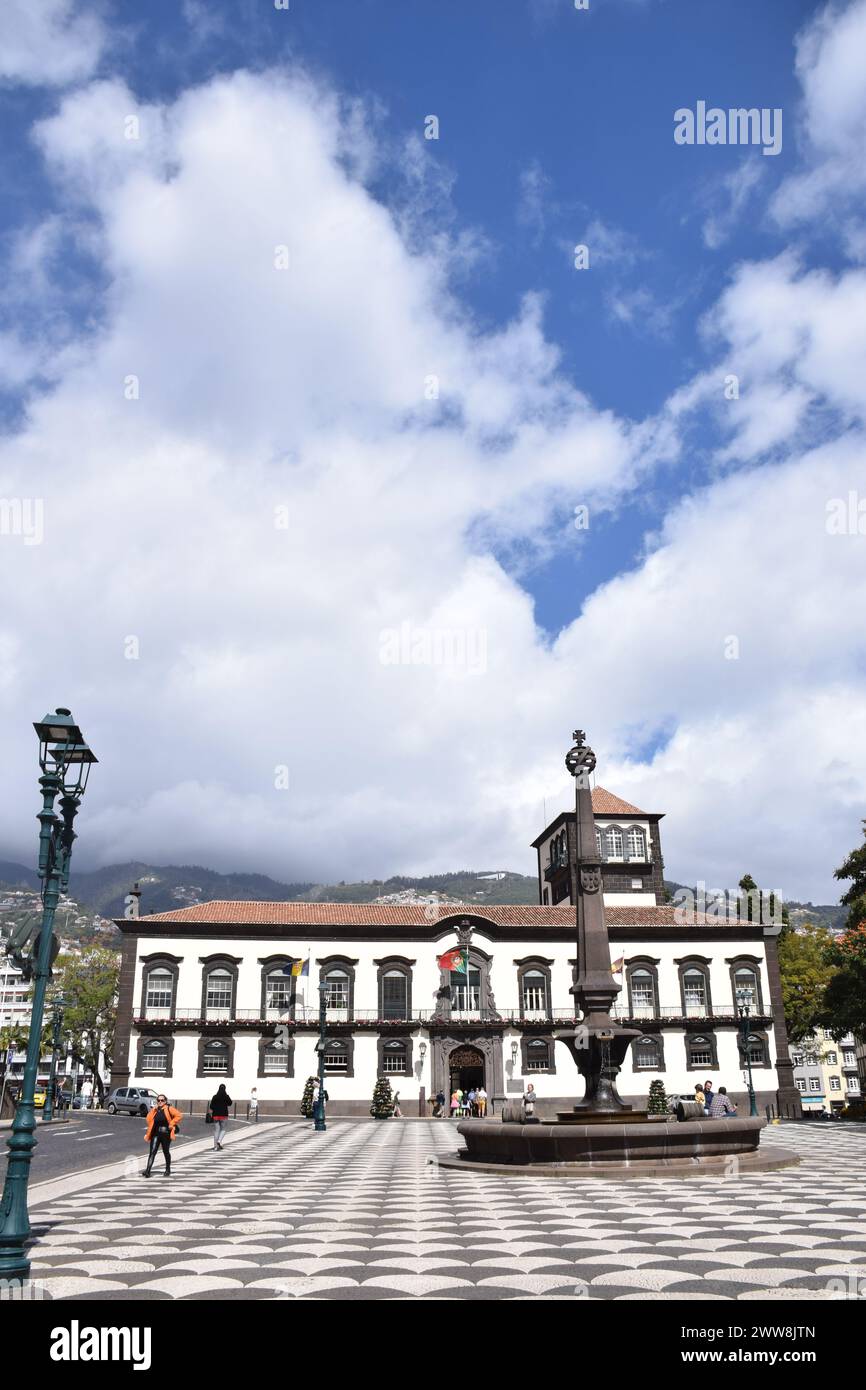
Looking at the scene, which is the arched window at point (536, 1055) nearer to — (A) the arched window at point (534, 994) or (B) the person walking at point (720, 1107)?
(A) the arched window at point (534, 994)

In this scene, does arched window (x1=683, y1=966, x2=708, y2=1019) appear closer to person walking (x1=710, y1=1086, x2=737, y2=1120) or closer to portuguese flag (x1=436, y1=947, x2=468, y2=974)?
portuguese flag (x1=436, y1=947, x2=468, y2=974)

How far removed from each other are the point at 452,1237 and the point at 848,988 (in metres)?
32.1

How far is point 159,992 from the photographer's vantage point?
44.5 meters

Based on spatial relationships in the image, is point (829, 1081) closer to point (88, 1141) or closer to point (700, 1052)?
point (700, 1052)

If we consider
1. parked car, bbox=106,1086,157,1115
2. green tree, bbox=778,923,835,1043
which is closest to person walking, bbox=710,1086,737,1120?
parked car, bbox=106,1086,157,1115

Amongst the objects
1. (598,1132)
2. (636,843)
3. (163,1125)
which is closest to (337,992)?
(636,843)

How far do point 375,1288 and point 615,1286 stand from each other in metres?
1.75

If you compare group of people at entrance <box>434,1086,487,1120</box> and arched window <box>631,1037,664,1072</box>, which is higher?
arched window <box>631,1037,664,1072</box>

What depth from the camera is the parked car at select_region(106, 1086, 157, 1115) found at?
39.8 metres

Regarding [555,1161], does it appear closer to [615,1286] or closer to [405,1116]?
[615,1286]

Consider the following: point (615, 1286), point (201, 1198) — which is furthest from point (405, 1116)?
point (615, 1286)

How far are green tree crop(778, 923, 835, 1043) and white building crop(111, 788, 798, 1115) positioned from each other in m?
4.25

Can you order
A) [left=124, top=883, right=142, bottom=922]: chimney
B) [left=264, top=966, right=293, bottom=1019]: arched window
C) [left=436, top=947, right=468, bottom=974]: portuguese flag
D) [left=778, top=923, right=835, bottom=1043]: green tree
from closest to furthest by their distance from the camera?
[left=436, top=947, right=468, bottom=974]: portuguese flag, [left=264, top=966, right=293, bottom=1019]: arched window, [left=124, top=883, right=142, bottom=922]: chimney, [left=778, top=923, right=835, bottom=1043]: green tree

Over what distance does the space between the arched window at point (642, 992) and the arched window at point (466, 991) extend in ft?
24.9
